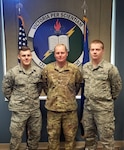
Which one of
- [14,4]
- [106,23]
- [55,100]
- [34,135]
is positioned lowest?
[34,135]

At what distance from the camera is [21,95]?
105 inches

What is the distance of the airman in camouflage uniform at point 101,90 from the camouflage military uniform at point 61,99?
0.51ft

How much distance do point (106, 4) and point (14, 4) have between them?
115cm

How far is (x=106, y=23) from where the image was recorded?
3.06 meters

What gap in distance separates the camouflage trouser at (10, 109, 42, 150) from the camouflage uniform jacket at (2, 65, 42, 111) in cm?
8

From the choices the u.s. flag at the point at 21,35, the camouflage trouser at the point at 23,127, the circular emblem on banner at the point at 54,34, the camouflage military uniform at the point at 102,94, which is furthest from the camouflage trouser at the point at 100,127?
the u.s. flag at the point at 21,35

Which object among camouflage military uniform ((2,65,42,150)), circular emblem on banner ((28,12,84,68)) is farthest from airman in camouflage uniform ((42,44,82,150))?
circular emblem on banner ((28,12,84,68))

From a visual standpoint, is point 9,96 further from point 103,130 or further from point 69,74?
point 103,130

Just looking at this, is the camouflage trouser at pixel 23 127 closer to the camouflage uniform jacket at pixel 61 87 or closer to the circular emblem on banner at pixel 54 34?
the camouflage uniform jacket at pixel 61 87

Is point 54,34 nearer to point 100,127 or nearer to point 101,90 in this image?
point 101,90

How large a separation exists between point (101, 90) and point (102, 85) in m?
0.05

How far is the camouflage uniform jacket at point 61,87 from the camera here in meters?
2.68

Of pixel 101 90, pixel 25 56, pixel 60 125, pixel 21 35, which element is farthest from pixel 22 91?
pixel 101 90

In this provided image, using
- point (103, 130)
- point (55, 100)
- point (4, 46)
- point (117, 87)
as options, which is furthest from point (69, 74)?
point (4, 46)
